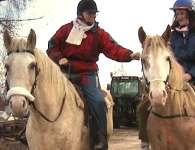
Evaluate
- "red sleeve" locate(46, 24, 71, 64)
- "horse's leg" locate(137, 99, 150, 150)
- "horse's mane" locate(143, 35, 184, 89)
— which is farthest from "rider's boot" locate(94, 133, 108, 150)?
"horse's mane" locate(143, 35, 184, 89)

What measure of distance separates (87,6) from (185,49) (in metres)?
1.75

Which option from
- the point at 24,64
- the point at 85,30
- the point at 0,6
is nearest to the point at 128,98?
the point at 0,6

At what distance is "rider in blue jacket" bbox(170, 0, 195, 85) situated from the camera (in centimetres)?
836

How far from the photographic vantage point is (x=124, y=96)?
32250 mm

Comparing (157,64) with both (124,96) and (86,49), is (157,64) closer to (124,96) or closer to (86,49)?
(86,49)

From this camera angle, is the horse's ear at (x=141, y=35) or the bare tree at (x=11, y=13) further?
the bare tree at (x=11, y=13)

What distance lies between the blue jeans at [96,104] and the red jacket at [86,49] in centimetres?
34

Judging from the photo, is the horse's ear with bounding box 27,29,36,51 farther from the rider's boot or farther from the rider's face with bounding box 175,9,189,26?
the rider's face with bounding box 175,9,189,26

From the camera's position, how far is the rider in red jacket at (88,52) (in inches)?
336

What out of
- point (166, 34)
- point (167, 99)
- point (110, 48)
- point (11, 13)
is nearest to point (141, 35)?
point (166, 34)

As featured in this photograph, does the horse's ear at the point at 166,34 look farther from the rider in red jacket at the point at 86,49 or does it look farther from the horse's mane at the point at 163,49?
the rider in red jacket at the point at 86,49

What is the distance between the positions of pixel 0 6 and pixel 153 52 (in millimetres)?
13208

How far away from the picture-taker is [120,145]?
21891mm

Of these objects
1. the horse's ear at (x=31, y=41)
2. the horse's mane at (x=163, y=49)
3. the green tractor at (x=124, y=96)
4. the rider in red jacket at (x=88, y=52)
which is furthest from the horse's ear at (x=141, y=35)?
the green tractor at (x=124, y=96)
